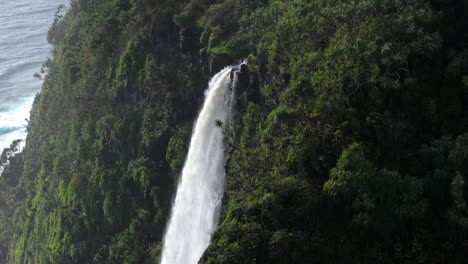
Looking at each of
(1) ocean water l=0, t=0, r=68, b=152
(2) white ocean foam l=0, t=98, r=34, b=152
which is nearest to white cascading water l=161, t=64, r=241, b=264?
(2) white ocean foam l=0, t=98, r=34, b=152

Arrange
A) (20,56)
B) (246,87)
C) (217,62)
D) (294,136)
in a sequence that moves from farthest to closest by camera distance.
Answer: (20,56) < (217,62) < (246,87) < (294,136)

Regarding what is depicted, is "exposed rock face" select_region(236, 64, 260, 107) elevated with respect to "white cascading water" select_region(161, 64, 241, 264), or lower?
elevated

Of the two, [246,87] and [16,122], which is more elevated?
[246,87]

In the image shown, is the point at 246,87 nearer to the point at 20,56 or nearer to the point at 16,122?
the point at 16,122

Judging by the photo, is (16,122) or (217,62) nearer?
(217,62)

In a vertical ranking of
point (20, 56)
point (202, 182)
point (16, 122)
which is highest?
point (202, 182)

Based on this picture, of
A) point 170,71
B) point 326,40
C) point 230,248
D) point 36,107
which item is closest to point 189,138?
point 170,71

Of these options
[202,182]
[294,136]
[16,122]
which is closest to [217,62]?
[202,182]

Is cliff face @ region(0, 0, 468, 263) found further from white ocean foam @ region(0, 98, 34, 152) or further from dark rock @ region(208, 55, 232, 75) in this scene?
white ocean foam @ region(0, 98, 34, 152)
